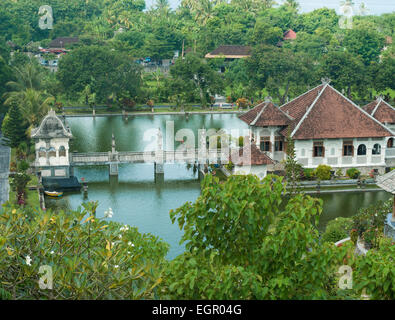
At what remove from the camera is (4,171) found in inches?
1411

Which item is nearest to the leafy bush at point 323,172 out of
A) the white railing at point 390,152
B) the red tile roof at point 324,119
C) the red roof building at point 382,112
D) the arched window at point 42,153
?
the red tile roof at point 324,119

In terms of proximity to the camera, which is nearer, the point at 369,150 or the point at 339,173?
the point at 339,173

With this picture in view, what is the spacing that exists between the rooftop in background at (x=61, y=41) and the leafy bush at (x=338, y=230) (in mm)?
72818

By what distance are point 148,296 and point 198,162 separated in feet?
88.5

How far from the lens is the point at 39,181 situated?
3312 cm

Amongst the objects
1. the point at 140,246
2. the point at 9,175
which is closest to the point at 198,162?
the point at 9,175

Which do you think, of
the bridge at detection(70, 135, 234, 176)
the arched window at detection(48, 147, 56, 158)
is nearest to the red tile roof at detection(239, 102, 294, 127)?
the bridge at detection(70, 135, 234, 176)

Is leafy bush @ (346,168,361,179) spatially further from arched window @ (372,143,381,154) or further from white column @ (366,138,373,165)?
arched window @ (372,143,381,154)

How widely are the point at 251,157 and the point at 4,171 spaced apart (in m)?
14.4

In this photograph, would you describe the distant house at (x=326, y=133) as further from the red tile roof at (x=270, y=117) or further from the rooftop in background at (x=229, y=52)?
the rooftop in background at (x=229, y=52)

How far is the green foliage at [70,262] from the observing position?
1011cm

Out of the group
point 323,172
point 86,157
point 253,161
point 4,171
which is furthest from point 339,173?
point 4,171

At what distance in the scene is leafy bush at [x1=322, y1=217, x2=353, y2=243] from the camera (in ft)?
76.4

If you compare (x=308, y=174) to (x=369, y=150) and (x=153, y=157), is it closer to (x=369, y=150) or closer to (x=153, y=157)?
(x=369, y=150)
